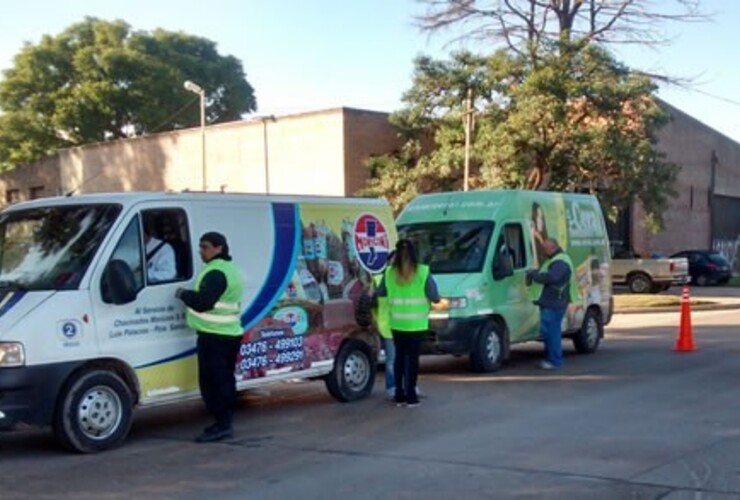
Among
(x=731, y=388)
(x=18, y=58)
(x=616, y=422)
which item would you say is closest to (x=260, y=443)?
(x=616, y=422)

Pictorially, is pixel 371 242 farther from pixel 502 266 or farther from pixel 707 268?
pixel 707 268

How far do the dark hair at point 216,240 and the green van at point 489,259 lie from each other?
467cm

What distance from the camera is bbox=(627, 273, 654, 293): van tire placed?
3428cm

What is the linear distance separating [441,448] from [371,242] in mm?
3517

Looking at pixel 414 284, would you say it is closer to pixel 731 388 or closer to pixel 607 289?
pixel 731 388

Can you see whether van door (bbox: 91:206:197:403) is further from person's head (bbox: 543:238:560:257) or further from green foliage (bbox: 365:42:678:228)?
green foliage (bbox: 365:42:678:228)

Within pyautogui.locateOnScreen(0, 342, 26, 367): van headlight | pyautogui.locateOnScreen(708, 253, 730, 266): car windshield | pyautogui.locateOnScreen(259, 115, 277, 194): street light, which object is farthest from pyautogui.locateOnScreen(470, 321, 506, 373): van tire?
pyautogui.locateOnScreen(708, 253, 730, 266): car windshield

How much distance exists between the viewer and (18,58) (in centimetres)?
5338

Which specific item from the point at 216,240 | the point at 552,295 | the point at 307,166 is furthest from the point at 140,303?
the point at 307,166

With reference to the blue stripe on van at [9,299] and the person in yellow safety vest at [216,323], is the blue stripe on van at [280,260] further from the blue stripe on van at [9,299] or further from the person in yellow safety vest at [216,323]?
the blue stripe on van at [9,299]

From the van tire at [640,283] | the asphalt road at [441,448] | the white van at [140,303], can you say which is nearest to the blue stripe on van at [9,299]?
the white van at [140,303]

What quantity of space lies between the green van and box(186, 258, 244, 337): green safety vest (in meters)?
4.60

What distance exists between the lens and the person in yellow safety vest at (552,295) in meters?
13.0

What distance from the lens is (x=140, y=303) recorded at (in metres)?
8.43
